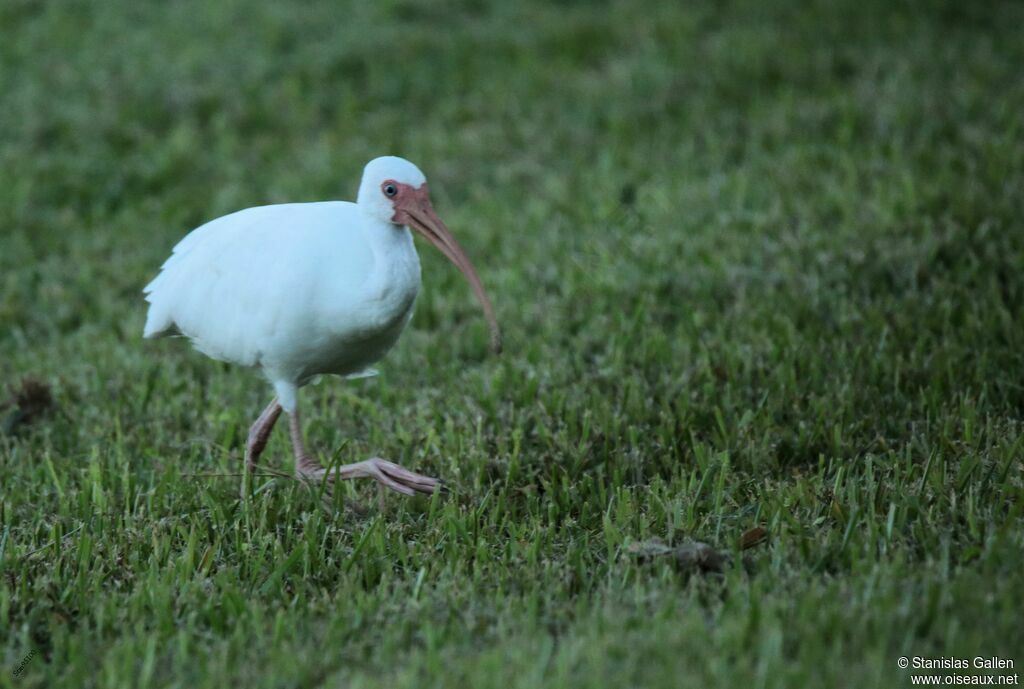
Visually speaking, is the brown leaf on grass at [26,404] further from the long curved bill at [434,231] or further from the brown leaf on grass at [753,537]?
the brown leaf on grass at [753,537]

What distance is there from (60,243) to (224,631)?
4.30 m

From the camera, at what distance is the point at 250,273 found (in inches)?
157

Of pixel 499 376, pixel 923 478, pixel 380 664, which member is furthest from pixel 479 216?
pixel 380 664

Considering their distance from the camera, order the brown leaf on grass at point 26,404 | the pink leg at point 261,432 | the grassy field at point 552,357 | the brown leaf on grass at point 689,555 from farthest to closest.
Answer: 1. the brown leaf on grass at point 26,404
2. the pink leg at point 261,432
3. the brown leaf on grass at point 689,555
4. the grassy field at point 552,357

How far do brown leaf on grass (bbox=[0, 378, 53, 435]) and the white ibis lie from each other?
1176 mm

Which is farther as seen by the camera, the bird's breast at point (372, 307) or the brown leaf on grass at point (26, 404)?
the brown leaf on grass at point (26, 404)

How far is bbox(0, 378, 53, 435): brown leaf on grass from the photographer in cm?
505

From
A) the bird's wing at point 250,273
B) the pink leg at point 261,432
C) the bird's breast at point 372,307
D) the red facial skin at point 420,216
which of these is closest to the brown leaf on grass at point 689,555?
the red facial skin at point 420,216

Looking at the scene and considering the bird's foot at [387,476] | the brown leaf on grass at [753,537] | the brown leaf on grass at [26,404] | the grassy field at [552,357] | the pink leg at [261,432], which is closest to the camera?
the grassy field at [552,357]

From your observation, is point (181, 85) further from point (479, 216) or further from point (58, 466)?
point (58, 466)

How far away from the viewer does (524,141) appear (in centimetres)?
806

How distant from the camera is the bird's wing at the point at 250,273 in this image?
388 cm

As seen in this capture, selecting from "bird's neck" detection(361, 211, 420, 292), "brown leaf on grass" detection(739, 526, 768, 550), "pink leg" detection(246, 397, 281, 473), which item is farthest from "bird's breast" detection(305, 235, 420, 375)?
"brown leaf on grass" detection(739, 526, 768, 550)

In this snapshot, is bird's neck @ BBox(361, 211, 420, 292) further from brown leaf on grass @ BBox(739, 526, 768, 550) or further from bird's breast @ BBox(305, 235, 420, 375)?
brown leaf on grass @ BBox(739, 526, 768, 550)
